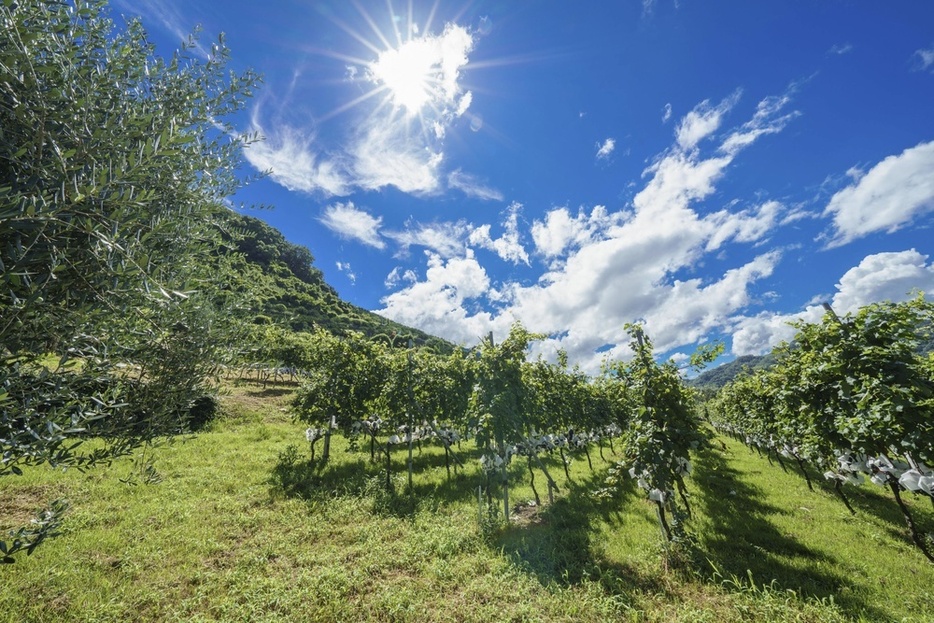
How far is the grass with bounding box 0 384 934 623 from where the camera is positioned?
6.72 m

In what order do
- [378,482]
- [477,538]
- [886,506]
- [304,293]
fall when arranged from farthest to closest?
[304,293] < [378,482] < [886,506] < [477,538]

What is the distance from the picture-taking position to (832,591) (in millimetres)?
6965

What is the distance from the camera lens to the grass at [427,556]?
6.72 m

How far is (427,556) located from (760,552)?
8432 mm

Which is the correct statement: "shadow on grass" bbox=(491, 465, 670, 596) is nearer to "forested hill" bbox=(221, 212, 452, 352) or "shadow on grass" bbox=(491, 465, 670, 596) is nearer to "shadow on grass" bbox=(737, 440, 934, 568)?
"shadow on grass" bbox=(737, 440, 934, 568)

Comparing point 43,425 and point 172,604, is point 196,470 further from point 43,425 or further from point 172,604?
point 43,425

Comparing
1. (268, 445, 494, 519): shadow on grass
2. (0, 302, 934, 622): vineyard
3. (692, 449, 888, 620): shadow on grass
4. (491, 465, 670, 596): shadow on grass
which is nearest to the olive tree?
(0, 302, 934, 622): vineyard

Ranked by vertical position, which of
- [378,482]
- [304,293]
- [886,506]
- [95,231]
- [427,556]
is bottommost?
[886,506]

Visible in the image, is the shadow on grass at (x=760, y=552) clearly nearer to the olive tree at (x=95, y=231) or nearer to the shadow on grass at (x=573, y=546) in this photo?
the shadow on grass at (x=573, y=546)

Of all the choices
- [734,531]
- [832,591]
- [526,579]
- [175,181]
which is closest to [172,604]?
[526,579]

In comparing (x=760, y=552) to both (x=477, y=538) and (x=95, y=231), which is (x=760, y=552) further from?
(x=95, y=231)

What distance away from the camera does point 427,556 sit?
9.05m

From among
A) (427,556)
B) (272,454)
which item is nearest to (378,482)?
(427,556)

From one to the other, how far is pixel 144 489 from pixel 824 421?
2114cm
